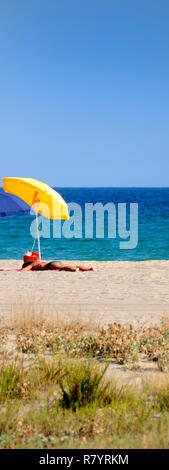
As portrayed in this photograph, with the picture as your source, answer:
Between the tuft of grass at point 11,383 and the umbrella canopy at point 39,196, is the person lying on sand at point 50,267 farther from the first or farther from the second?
the tuft of grass at point 11,383

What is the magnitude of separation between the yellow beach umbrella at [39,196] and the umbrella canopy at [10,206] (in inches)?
33.0

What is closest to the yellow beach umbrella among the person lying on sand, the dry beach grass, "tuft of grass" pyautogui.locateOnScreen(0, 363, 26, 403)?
the person lying on sand

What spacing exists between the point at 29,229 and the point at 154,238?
10256 mm

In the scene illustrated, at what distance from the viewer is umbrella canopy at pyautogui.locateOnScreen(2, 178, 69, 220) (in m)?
14.3

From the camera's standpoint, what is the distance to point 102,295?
10.8 m

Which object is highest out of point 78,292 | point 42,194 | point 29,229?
point 29,229

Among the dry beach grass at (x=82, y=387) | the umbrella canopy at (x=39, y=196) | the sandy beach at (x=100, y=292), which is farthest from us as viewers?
the umbrella canopy at (x=39, y=196)

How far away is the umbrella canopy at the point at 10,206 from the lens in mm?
12875

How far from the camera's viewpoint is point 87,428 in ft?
12.5

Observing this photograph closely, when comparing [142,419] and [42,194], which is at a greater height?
[42,194]

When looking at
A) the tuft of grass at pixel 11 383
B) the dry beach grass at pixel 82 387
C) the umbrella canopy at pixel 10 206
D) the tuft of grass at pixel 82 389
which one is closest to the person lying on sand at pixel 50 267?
the umbrella canopy at pixel 10 206

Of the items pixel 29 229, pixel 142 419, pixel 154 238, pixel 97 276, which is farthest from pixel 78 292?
pixel 29 229
